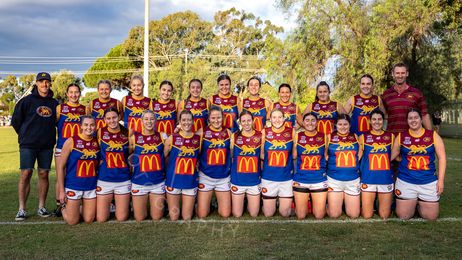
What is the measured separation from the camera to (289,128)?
235 inches

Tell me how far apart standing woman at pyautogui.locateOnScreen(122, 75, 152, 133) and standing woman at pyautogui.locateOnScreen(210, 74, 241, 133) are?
1.11 metres

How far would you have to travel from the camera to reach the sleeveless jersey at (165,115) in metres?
6.43

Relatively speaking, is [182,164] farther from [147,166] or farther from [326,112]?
[326,112]

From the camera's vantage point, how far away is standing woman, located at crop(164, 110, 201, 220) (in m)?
5.63

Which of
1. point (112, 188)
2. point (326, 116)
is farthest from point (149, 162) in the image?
point (326, 116)

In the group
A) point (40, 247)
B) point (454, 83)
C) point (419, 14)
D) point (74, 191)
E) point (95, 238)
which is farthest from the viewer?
point (454, 83)

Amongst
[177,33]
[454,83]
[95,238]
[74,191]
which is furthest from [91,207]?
[177,33]

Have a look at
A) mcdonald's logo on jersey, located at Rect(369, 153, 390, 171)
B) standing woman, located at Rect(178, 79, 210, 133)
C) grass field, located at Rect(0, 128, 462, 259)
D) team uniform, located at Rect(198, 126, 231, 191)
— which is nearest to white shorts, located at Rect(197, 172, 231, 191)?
team uniform, located at Rect(198, 126, 231, 191)

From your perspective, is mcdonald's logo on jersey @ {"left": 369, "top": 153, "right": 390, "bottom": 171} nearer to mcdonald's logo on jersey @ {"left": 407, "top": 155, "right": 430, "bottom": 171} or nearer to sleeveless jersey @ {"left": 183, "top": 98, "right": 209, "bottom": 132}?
mcdonald's logo on jersey @ {"left": 407, "top": 155, "right": 430, "bottom": 171}

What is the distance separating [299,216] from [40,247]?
10.5 ft

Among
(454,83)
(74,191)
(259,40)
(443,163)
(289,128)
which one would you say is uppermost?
(259,40)

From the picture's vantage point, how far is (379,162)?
564cm

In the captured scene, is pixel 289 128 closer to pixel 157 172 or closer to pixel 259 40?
pixel 157 172

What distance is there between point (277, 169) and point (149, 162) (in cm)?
175
